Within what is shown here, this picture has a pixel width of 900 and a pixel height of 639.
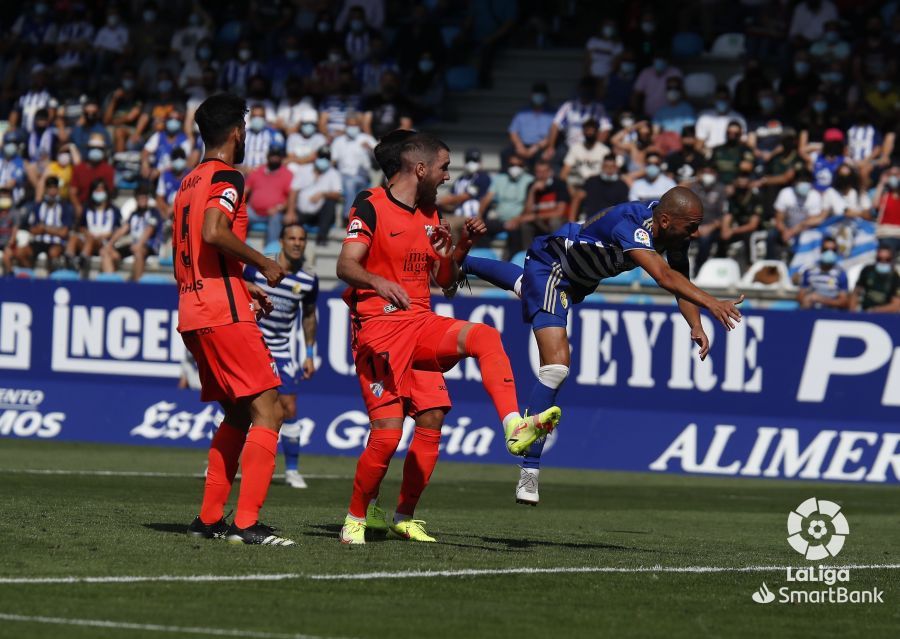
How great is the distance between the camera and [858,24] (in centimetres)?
2836

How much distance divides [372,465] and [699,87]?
62.5ft

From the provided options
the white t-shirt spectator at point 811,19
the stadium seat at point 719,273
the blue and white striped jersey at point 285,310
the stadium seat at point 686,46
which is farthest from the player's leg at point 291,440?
the white t-shirt spectator at point 811,19

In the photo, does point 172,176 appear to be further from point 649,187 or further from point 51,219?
point 649,187

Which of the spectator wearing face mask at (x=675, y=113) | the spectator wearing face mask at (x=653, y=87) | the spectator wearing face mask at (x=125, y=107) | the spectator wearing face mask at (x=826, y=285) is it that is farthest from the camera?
the spectator wearing face mask at (x=125, y=107)

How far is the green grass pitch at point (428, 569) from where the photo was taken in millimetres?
7273

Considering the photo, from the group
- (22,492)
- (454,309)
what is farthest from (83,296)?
(22,492)

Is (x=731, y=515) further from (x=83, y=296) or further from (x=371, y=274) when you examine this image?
(x=83, y=296)

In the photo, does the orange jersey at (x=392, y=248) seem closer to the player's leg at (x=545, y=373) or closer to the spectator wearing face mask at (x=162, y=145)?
the player's leg at (x=545, y=373)

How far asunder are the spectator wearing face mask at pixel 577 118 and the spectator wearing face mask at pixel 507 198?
122 centimetres

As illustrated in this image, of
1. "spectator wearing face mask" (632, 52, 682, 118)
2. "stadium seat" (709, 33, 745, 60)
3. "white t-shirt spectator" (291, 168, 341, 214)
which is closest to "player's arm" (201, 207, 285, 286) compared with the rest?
"white t-shirt spectator" (291, 168, 341, 214)

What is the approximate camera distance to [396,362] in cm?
1010

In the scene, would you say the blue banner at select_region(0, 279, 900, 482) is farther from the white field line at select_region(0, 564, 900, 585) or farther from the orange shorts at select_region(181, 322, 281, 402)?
the orange shorts at select_region(181, 322, 281, 402)

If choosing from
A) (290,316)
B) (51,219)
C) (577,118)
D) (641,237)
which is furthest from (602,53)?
(641,237)

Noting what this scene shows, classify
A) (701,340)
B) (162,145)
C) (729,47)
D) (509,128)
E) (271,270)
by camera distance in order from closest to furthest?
1. (271,270)
2. (701,340)
3. (729,47)
4. (509,128)
5. (162,145)
